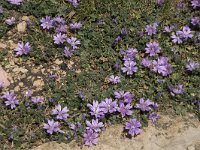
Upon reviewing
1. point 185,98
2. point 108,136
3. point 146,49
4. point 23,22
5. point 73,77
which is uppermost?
point 23,22

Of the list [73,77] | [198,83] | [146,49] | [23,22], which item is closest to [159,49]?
[146,49]

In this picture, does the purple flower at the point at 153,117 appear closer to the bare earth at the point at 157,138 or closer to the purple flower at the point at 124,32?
the bare earth at the point at 157,138

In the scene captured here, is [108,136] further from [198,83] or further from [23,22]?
[23,22]

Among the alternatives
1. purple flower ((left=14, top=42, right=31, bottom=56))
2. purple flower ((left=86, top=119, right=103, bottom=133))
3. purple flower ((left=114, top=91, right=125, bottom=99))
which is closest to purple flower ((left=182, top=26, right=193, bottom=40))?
purple flower ((left=114, top=91, right=125, bottom=99))

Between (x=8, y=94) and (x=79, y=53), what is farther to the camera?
(x=79, y=53)

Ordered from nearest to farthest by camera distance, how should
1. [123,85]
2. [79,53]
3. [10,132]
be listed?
[10,132] → [123,85] → [79,53]

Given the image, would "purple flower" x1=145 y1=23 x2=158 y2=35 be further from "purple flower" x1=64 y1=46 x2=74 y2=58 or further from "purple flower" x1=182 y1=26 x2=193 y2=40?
"purple flower" x1=64 y1=46 x2=74 y2=58

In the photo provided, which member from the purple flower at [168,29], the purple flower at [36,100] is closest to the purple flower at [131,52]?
the purple flower at [168,29]
